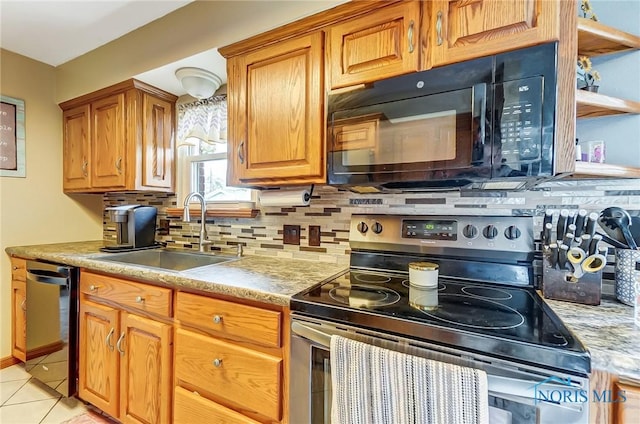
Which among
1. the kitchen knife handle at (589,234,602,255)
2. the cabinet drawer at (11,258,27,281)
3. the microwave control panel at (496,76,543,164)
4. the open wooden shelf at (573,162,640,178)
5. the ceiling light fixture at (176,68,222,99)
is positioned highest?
the ceiling light fixture at (176,68,222,99)

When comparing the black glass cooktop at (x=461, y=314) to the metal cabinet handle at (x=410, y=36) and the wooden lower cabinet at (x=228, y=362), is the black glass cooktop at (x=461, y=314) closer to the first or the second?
the wooden lower cabinet at (x=228, y=362)

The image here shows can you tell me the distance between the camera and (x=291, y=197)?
4.82 feet

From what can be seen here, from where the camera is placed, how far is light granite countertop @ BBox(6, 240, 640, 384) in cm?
62

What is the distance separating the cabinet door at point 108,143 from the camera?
203 centimetres

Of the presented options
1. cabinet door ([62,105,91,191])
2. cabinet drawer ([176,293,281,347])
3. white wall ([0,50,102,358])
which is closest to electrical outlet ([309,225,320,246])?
cabinet drawer ([176,293,281,347])

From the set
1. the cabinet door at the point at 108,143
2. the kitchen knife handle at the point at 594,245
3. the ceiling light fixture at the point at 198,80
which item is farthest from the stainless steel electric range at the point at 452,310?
the cabinet door at the point at 108,143

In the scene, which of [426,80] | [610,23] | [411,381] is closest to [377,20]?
[426,80]

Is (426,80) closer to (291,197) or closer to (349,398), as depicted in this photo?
(291,197)

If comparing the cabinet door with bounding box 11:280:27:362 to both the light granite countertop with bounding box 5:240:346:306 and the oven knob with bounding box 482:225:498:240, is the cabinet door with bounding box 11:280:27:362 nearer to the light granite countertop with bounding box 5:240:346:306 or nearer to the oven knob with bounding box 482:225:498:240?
the light granite countertop with bounding box 5:240:346:306

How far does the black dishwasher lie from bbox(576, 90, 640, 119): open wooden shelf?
7.84 feet

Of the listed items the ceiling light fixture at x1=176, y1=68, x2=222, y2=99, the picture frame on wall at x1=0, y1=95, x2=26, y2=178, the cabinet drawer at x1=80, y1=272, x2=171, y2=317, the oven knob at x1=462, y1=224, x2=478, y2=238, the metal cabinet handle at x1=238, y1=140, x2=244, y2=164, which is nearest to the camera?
the oven knob at x1=462, y1=224, x2=478, y2=238

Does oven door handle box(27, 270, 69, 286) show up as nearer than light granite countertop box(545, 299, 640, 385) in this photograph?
No

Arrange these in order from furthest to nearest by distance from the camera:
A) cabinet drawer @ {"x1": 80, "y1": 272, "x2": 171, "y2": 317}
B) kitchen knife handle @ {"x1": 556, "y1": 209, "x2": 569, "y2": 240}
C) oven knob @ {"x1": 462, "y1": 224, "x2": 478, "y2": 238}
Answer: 1. cabinet drawer @ {"x1": 80, "y1": 272, "x2": 171, "y2": 317}
2. oven knob @ {"x1": 462, "y1": 224, "x2": 478, "y2": 238}
3. kitchen knife handle @ {"x1": 556, "y1": 209, "x2": 569, "y2": 240}

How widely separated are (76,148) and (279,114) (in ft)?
6.47
